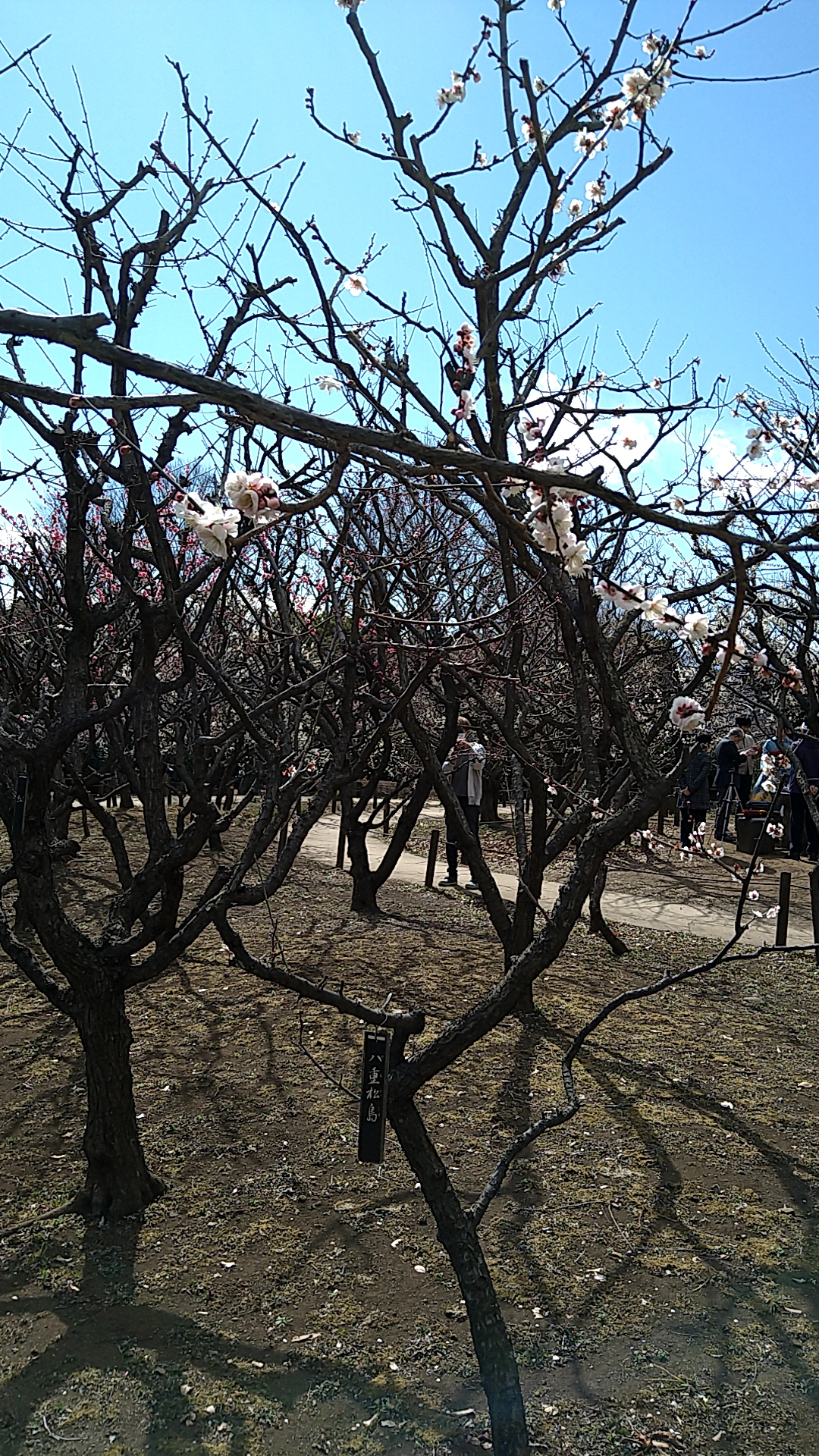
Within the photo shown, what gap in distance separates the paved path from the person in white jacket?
1.31 ft

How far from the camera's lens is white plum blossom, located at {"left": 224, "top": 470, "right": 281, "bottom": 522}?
5.80ft

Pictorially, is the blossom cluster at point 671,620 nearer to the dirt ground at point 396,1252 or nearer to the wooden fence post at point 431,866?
the dirt ground at point 396,1252

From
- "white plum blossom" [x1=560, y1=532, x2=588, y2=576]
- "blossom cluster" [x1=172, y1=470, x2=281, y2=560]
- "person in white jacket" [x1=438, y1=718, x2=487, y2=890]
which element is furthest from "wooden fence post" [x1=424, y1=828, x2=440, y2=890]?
"blossom cluster" [x1=172, y1=470, x2=281, y2=560]

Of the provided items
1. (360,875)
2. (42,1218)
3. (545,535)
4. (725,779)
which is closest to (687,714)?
(545,535)

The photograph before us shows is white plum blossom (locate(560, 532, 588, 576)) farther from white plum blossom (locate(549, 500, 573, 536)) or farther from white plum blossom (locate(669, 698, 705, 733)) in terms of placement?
white plum blossom (locate(669, 698, 705, 733))

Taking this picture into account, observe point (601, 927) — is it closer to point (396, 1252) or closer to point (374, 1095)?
point (396, 1252)

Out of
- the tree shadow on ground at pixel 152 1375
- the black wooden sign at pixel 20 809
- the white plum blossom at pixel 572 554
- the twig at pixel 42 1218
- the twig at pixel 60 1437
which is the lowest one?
the twig at pixel 60 1437

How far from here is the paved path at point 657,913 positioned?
27.9ft

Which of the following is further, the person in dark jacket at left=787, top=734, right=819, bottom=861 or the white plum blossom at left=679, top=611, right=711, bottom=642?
the person in dark jacket at left=787, top=734, right=819, bottom=861

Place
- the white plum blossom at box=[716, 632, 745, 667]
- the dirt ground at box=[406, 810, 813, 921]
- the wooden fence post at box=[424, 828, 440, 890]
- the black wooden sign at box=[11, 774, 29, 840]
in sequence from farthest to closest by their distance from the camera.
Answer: the dirt ground at box=[406, 810, 813, 921]
the wooden fence post at box=[424, 828, 440, 890]
the black wooden sign at box=[11, 774, 29, 840]
the white plum blossom at box=[716, 632, 745, 667]

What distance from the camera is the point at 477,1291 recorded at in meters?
2.33

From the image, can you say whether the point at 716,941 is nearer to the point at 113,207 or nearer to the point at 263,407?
the point at 113,207

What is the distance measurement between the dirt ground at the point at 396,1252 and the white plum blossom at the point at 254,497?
1.95 meters

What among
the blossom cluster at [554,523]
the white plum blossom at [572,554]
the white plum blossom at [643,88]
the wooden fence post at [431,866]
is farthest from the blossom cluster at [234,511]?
the wooden fence post at [431,866]
